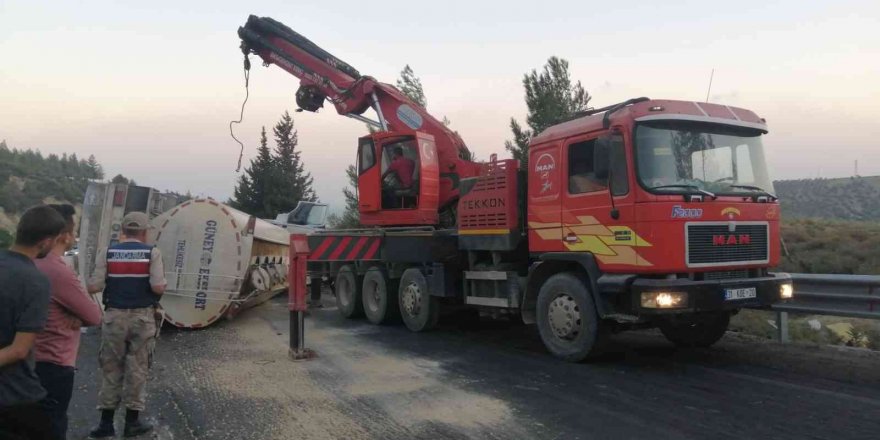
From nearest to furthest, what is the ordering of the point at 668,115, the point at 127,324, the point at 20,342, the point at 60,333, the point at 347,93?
the point at 20,342 < the point at 60,333 < the point at 127,324 < the point at 668,115 < the point at 347,93

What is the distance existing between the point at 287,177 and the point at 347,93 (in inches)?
1085

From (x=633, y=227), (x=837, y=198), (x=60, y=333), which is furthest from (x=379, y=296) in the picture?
(x=837, y=198)

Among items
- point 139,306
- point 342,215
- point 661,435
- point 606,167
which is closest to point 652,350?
point 606,167

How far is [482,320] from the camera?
11219 mm

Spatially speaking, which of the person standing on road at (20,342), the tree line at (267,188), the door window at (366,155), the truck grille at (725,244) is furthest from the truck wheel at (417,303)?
the tree line at (267,188)

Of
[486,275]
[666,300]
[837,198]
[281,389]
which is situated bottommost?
[281,389]

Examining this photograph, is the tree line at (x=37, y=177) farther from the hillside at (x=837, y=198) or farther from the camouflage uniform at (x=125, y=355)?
the hillside at (x=837, y=198)

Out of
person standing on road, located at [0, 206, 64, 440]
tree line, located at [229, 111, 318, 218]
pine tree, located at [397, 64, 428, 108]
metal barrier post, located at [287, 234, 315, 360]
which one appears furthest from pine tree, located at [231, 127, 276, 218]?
person standing on road, located at [0, 206, 64, 440]

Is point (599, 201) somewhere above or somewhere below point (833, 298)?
above

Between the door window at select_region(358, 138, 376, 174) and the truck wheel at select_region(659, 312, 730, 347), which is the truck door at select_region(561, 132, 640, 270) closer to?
the truck wheel at select_region(659, 312, 730, 347)

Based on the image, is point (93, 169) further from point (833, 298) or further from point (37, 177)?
point (833, 298)

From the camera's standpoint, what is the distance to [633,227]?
6.55m

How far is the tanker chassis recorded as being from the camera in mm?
6422

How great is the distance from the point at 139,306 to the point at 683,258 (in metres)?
5.05
